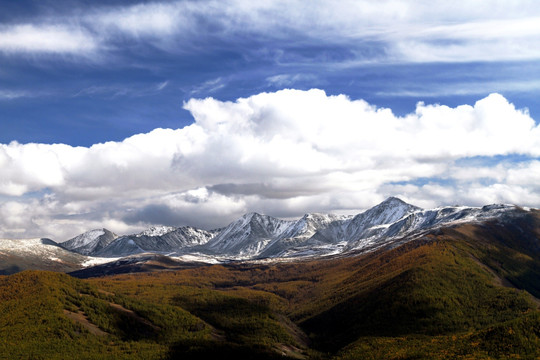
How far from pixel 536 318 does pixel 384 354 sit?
61715 millimetres

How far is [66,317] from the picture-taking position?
194 m

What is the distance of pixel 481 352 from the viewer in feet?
429

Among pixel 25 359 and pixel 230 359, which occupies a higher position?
pixel 25 359

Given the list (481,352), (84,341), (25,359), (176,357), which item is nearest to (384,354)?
(481,352)

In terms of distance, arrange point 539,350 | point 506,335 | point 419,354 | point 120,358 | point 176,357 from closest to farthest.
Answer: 1. point 539,350
2. point 506,335
3. point 419,354
4. point 120,358
5. point 176,357

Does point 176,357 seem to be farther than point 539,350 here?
Yes

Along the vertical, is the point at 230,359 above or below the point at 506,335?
below

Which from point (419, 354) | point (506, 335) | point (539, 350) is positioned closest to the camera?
point (539, 350)

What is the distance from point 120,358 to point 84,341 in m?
19.0

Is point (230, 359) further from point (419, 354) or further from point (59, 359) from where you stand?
point (419, 354)

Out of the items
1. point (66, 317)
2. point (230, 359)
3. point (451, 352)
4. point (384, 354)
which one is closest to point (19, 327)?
point (66, 317)

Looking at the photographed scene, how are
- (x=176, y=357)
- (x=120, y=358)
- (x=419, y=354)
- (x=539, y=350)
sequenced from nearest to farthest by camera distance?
(x=539, y=350)
(x=419, y=354)
(x=120, y=358)
(x=176, y=357)

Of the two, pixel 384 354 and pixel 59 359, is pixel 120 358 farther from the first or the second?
pixel 384 354

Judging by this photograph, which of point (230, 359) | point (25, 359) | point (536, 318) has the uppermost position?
point (536, 318)
